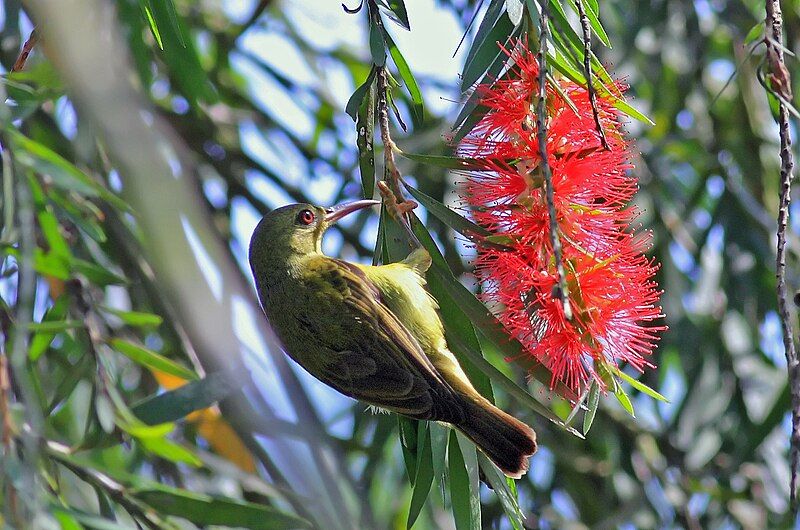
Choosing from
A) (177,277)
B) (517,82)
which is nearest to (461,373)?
(517,82)

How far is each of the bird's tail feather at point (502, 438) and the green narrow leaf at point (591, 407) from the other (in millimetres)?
273

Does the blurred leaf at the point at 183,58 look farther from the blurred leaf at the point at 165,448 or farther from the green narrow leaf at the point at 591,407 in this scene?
the green narrow leaf at the point at 591,407

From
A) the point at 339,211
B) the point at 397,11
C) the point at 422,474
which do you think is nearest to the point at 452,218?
the point at 397,11

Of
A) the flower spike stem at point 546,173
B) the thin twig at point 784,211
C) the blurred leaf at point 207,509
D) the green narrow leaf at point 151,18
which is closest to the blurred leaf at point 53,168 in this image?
the green narrow leaf at point 151,18

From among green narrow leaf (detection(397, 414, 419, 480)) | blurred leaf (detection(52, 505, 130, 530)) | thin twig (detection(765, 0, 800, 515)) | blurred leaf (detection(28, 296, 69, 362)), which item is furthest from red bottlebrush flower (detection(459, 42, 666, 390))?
blurred leaf (detection(28, 296, 69, 362))

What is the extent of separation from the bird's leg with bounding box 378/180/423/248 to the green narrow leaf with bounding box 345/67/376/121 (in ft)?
0.75

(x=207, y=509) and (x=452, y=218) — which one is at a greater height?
(x=452, y=218)

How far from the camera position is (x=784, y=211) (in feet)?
5.99

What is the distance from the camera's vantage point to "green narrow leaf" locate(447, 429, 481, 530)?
2412 millimetres

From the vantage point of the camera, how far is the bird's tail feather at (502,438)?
97.5 inches

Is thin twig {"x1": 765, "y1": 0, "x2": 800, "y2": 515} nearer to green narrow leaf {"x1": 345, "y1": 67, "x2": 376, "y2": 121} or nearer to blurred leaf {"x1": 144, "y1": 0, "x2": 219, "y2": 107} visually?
green narrow leaf {"x1": 345, "y1": 67, "x2": 376, "y2": 121}

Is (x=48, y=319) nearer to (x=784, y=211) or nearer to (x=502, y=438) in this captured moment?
(x=502, y=438)

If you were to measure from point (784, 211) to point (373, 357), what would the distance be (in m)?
1.20

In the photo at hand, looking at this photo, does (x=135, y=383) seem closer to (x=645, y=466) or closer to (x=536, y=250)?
(x=645, y=466)
